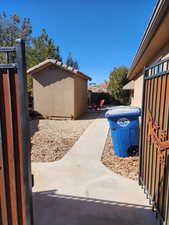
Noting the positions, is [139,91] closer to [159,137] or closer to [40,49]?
[159,137]

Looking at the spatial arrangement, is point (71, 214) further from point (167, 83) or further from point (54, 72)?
point (54, 72)

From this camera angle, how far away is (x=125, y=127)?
4.14m

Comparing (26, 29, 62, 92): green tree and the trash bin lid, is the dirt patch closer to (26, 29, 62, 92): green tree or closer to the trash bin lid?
Result: the trash bin lid

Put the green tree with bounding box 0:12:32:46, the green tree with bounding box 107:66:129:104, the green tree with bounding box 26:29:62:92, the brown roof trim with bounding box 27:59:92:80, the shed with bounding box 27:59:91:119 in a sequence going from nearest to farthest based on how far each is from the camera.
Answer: the brown roof trim with bounding box 27:59:92:80 → the shed with bounding box 27:59:91:119 → the green tree with bounding box 107:66:129:104 → the green tree with bounding box 0:12:32:46 → the green tree with bounding box 26:29:62:92

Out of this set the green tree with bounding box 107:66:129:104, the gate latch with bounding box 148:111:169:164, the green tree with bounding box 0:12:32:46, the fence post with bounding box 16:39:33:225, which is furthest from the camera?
the green tree with bounding box 0:12:32:46

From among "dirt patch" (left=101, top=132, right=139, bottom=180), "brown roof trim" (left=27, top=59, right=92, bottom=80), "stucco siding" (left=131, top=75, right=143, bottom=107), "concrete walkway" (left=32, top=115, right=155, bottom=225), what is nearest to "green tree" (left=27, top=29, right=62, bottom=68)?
"brown roof trim" (left=27, top=59, right=92, bottom=80)

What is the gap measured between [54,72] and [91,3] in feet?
16.4

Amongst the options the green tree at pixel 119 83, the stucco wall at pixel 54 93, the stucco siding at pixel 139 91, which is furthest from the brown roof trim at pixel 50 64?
the green tree at pixel 119 83

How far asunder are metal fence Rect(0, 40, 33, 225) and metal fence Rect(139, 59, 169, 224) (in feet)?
5.39

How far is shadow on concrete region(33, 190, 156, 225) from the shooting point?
215 cm

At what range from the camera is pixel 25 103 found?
1.42 meters

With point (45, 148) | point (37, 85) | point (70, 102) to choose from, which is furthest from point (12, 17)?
point (45, 148)

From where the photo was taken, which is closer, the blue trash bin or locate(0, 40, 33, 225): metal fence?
locate(0, 40, 33, 225): metal fence

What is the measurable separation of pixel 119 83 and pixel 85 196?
21079 mm
